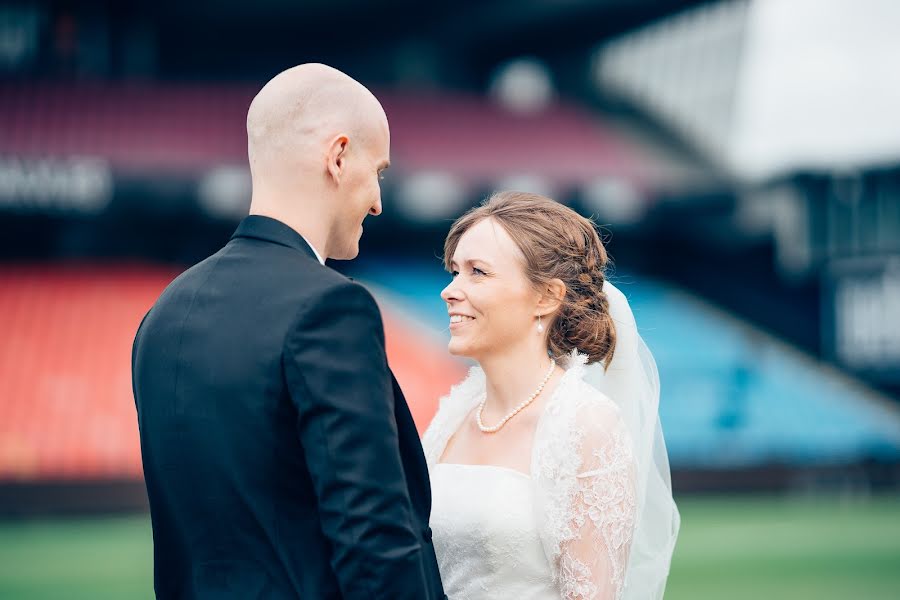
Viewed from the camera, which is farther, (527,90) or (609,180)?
(527,90)

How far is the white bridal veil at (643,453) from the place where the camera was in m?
2.90

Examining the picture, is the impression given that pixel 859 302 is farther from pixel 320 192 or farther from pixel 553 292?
pixel 320 192

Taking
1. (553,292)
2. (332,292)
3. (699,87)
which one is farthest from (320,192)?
(699,87)

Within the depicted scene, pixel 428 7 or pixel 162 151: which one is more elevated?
pixel 428 7

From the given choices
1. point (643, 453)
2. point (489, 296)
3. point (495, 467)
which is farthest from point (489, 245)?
point (643, 453)

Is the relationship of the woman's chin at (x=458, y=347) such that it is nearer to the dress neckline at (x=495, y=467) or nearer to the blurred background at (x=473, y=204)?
the dress neckline at (x=495, y=467)

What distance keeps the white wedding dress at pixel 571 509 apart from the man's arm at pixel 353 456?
84 centimetres

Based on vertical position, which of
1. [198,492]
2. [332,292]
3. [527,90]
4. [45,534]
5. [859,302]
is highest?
[527,90]

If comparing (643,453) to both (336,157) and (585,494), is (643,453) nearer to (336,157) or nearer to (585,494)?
(585,494)

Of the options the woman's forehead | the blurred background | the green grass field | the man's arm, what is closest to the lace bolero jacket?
the woman's forehead

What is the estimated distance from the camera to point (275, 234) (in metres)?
2.03

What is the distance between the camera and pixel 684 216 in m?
17.6

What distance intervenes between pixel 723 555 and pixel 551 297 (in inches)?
315

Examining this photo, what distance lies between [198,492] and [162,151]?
48.6 ft
